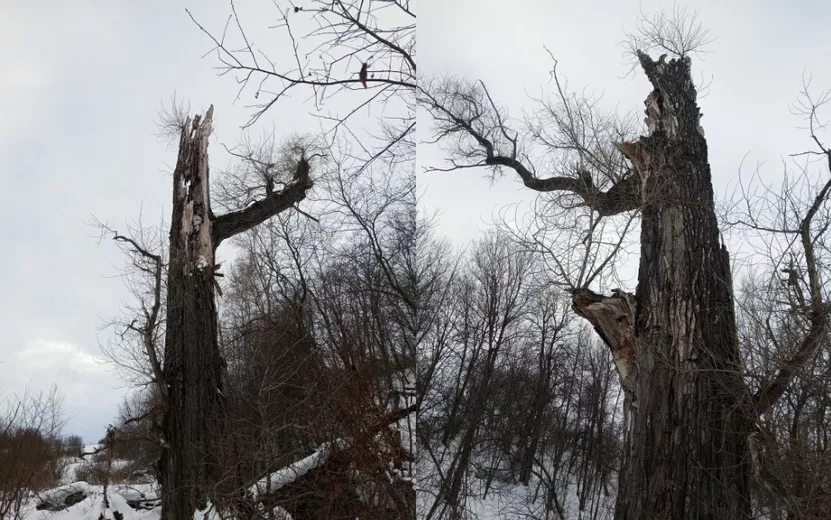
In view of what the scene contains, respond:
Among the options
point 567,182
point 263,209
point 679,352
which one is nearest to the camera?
point 679,352

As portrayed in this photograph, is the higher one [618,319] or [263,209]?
[263,209]

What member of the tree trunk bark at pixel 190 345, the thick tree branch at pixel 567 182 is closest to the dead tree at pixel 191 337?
the tree trunk bark at pixel 190 345

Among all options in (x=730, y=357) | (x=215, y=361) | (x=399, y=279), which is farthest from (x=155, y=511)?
(x=730, y=357)

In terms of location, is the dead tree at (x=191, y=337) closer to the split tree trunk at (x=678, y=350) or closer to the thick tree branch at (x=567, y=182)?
the thick tree branch at (x=567, y=182)

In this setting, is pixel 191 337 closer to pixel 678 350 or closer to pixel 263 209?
pixel 263 209

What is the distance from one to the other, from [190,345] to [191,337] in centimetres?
7

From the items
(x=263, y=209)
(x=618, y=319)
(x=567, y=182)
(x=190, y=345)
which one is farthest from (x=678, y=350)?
(x=263, y=209)

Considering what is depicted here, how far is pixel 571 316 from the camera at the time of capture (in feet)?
21.3

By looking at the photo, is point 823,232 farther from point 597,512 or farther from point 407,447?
point 597,512

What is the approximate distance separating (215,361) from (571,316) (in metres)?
3.33

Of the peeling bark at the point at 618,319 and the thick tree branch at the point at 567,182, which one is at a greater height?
the thick tree branch at the point at 567,182

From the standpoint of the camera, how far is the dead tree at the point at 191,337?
5.42m

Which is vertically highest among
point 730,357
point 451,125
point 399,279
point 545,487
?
point 451,125

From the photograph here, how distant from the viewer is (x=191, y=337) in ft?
18.8
